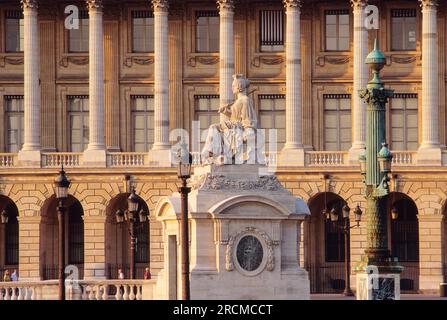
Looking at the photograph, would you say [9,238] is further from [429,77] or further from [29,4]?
[429,77]

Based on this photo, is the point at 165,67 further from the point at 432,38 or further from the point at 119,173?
the point at 432,38

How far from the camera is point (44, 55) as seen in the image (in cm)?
12275

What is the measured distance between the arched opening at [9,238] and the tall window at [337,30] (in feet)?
59.6

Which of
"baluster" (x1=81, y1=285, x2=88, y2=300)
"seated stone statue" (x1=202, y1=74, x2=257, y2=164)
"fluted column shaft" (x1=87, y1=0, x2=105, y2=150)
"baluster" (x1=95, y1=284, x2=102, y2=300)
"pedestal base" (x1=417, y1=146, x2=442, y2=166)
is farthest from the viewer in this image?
"fluted column shaft" (x1=87, y1=0, x2=105, y2=150)

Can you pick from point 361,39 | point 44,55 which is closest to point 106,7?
point 44,55

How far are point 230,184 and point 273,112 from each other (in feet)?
154

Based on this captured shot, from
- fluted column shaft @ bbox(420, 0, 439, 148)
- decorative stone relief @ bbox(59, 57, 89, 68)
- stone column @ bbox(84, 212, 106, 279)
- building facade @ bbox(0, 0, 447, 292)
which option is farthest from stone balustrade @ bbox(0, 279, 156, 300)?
decorative stone relief @ bbox(59, 57, 89, 68)

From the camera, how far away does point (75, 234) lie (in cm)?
12250

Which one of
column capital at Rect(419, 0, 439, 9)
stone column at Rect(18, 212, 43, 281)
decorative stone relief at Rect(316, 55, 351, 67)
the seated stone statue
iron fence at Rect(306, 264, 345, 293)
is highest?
column capital at Rect(419, 0, 439, 9)

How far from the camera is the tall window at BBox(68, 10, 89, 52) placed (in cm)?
12312

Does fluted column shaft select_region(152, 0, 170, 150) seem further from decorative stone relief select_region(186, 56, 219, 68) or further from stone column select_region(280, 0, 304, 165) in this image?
stone column select_region(280, 0, 304, 165)

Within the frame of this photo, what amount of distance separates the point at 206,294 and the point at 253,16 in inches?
1971

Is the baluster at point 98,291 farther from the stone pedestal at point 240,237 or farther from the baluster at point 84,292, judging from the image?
the stone pedestal at point 240,237

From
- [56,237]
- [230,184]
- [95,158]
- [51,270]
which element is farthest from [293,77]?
[230,184]
